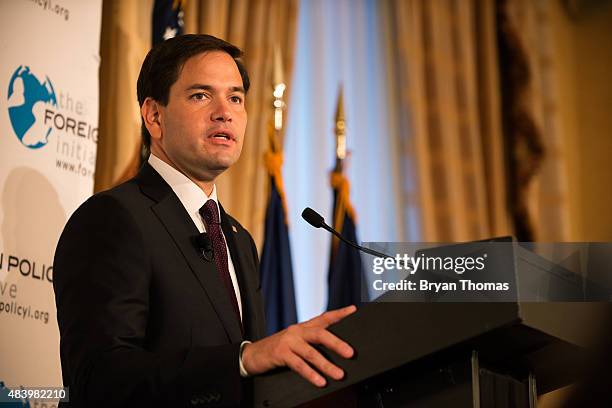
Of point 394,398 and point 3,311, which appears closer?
point 394,398

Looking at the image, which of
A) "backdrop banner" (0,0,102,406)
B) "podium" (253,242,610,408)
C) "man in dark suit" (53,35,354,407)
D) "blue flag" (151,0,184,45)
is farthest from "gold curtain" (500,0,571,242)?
"podium" (253,242,610,408)

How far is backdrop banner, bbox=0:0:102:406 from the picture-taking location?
3293 millimetres

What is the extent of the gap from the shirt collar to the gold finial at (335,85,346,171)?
317cm

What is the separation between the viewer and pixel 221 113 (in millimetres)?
2637

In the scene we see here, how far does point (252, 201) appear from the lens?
225 inches

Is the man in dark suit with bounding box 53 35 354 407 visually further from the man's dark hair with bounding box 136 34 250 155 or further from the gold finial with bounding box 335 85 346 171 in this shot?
the gold finial with bounding box 335 85 346 171

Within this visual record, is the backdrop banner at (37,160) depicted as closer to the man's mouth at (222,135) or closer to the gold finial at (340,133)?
the man's mouth at (222,135)

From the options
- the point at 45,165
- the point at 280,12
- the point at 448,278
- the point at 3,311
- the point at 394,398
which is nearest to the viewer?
the point at 448,278

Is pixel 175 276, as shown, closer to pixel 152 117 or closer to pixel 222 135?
pixel 222 135

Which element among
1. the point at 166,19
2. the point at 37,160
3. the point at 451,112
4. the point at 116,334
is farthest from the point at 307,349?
the point at 451,112

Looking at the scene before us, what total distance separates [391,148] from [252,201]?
1352 mm

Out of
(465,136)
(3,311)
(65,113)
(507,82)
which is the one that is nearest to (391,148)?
(465,136)

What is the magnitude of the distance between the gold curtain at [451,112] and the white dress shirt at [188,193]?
12.7 ft

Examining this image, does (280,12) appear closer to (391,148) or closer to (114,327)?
(391,148)
